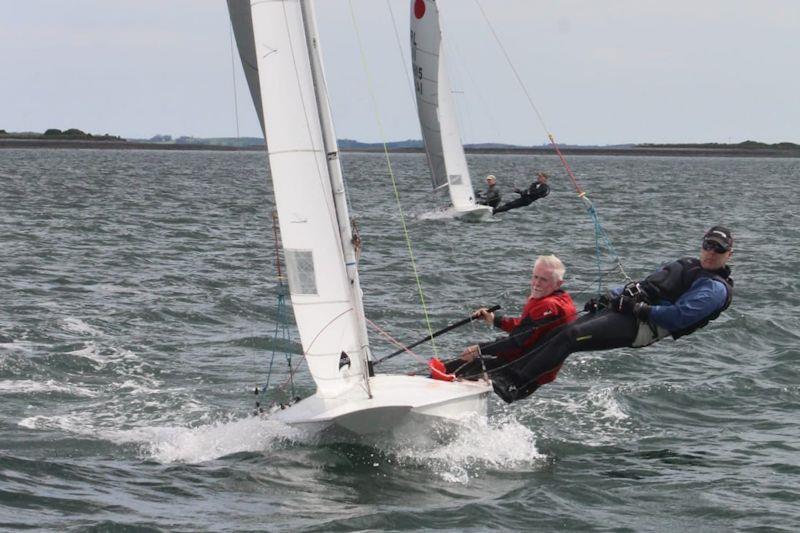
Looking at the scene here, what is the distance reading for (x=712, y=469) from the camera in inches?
320

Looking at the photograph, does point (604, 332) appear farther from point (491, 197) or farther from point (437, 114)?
point (437, 114)

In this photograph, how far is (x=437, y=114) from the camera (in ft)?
92.6

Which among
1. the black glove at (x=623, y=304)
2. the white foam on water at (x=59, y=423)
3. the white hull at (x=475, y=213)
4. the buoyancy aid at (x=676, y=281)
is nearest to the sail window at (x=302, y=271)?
the white foam on water at (x=59, y=423)

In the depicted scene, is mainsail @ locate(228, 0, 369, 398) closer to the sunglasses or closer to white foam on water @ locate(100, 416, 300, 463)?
white foam on water @ locate(100, 416, 300, 463)

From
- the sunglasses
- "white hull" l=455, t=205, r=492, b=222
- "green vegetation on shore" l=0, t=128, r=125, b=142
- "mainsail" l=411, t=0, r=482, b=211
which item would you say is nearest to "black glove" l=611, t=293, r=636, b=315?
the sunglasses

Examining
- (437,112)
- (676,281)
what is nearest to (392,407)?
(676,281)

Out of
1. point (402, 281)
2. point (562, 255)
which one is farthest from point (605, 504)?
point (562, 255)

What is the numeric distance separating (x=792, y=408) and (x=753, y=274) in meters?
8.67

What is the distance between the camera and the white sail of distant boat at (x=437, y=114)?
2750cm

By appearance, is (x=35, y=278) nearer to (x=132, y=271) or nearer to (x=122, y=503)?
(x=132, y=271)

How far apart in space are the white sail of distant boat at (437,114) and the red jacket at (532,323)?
61.9 feet

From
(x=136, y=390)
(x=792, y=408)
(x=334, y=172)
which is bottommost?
(x=792, y=408)

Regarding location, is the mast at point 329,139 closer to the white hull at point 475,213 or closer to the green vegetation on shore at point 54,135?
the white hull at point 475,213

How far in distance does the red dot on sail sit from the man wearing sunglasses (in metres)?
19.5
